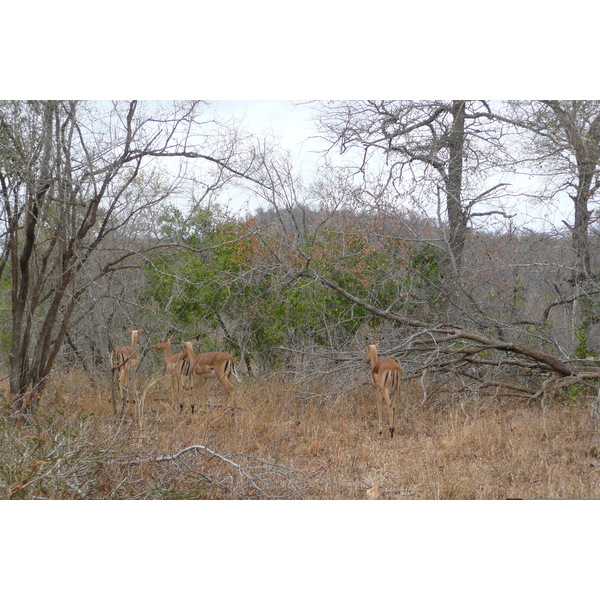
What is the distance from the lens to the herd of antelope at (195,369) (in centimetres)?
781

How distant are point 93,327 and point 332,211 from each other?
12.9 feet

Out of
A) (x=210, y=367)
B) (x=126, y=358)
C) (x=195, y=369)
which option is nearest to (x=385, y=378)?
(x=210, y=367)

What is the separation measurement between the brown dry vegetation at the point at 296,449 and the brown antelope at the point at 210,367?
1.12 feet

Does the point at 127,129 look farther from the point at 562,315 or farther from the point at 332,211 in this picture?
the point at 562,315

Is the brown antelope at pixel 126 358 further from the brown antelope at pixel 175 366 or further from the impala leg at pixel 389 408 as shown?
the impala leg at pixel 389 408

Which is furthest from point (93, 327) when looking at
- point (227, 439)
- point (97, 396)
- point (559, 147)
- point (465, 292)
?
point (559, 147)

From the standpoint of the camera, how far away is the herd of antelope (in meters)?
7.81

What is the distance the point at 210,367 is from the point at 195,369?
0.23 meters

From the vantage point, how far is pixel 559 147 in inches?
354

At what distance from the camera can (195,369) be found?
9.18 metres

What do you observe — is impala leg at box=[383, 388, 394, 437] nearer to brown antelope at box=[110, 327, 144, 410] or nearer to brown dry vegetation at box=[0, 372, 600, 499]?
brown dry vegetation at box=[0, 372, 600, 499]

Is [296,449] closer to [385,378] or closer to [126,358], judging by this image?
[385,378]

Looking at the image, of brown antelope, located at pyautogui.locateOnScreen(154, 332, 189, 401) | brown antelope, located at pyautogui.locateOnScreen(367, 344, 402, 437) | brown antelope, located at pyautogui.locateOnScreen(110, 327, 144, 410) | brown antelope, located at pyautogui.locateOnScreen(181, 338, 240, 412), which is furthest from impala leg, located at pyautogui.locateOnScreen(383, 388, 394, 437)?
brown antelope, located at pyautogui.locateOnScreen(110, 327, 144, 410)

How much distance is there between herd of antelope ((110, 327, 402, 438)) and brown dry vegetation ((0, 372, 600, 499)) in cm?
30
